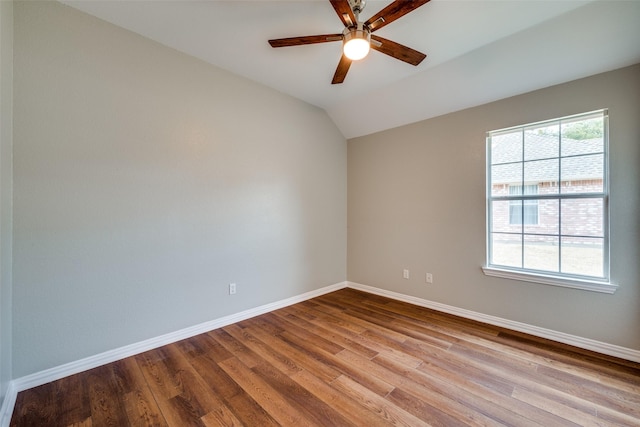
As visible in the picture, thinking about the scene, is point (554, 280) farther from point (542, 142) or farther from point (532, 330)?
point (542, 142)

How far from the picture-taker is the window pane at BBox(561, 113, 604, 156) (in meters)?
2.33

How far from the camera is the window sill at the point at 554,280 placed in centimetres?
225

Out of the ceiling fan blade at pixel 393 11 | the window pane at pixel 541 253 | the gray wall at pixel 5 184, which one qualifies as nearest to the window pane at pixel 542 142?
the window pane at pixel 541 253

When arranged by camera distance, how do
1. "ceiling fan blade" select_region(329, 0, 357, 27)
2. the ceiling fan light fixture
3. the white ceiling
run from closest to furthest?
"ceiling fan blade" select_region(329, 0, 357, 27) → the ceiling fan light fixture → the white ceiling

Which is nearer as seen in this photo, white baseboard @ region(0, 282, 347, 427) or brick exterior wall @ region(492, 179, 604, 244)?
white baseboard @ region(0, 282, 347, 427)

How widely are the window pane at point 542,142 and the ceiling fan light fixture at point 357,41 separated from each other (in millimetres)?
2118

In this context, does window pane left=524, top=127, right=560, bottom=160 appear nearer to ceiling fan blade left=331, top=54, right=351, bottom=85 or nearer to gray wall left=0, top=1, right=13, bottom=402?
ceiling fan blade left=331, top=54, right=351, bottom=85

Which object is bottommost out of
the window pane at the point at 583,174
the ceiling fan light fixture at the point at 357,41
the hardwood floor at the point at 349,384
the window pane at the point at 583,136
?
the hardwood floor at the point at 349,384

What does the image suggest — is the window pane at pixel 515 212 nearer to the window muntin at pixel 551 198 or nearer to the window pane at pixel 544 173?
the window muntin at pixel 551 198

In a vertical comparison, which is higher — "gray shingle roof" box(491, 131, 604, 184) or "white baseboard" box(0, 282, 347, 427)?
"gray shingle roof" box(491, 131, 604, 184)

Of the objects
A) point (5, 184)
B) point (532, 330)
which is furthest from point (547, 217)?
point (5, 184)

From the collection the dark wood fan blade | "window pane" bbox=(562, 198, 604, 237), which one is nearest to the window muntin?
"window pane" bbox=(562, 198, 604, 237)

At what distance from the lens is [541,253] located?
2.63m

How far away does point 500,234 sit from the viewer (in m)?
2.90
